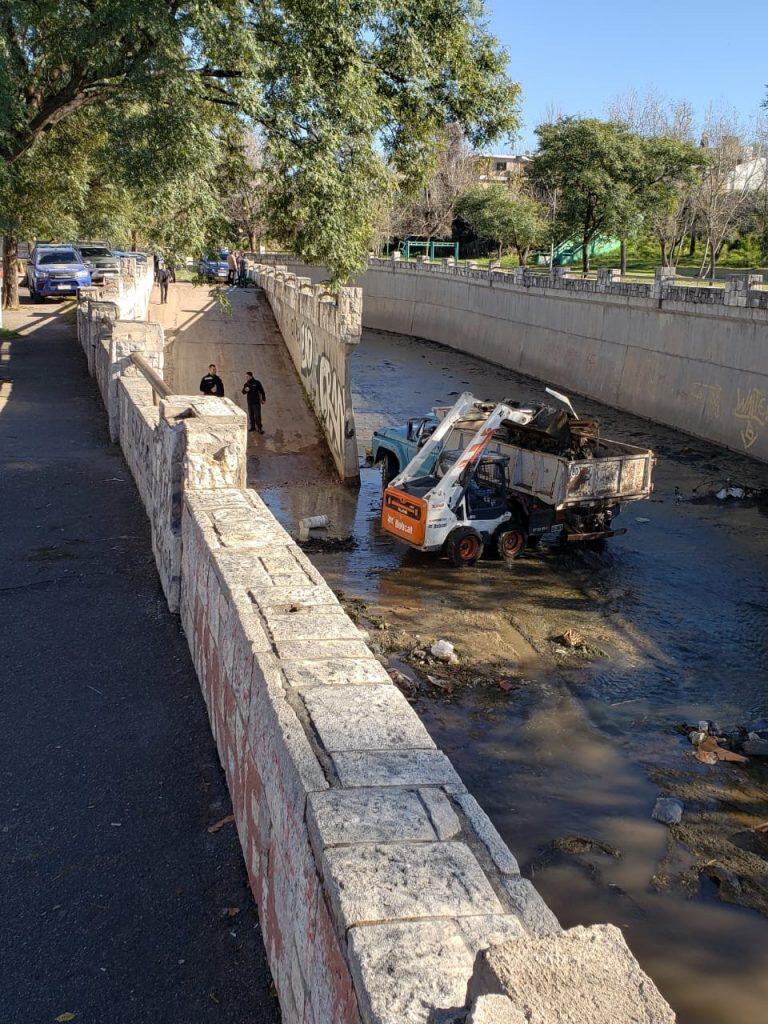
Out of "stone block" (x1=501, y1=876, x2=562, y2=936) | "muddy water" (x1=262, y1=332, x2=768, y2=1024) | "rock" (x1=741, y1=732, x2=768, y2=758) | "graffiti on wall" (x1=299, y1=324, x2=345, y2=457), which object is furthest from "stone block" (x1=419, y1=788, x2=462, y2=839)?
"graffiti on wall" (x1=299, y1=324, x2=345, y2=457)

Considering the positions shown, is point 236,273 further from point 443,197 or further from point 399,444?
point 399,444

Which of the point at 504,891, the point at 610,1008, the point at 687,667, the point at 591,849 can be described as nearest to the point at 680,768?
the point at 591,849

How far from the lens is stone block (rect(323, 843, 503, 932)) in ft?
9.34

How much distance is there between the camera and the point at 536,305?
3866cm

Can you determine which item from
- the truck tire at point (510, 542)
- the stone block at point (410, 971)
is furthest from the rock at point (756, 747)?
the stone block at point (410, 971)

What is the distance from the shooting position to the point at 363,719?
4145 millimetres

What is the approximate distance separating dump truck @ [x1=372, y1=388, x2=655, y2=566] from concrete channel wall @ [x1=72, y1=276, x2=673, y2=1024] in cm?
888

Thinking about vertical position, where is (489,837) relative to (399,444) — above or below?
above

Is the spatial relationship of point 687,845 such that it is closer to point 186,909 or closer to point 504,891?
point 186,909

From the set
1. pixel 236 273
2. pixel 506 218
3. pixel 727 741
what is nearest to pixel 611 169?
pixel 506 218

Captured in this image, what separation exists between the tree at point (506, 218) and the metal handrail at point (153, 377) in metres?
48.1

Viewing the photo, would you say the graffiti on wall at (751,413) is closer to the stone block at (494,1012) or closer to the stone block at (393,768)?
the stone block at (393,768)

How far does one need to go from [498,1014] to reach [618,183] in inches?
1935

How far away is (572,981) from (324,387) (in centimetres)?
2283
